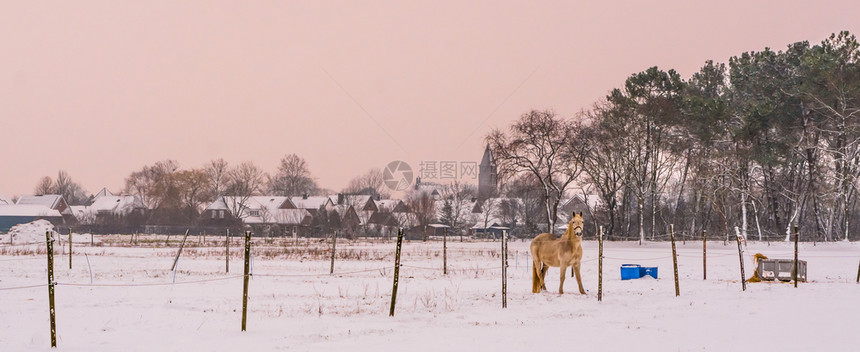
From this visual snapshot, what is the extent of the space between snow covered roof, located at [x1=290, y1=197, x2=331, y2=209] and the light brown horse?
10249 centimetres

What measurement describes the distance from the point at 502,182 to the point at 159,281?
153ft

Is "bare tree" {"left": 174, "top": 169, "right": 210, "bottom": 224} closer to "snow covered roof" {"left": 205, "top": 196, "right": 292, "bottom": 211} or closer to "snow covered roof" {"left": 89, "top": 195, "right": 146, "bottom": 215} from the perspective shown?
"snow covered roof" {"left": 205, "top": 196, "right": 292, "bottom": 211}

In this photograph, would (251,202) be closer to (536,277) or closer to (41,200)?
(41,200)

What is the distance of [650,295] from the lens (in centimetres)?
2030

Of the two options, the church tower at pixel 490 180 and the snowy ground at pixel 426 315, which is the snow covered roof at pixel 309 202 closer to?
the church tower at pixel 490 180

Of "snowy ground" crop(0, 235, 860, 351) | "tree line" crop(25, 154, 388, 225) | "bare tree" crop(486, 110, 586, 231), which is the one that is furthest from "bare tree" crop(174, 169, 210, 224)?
"snowy ground" crop(0, 235, 860, 351)

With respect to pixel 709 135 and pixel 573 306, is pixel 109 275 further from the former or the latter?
pixel 709 135

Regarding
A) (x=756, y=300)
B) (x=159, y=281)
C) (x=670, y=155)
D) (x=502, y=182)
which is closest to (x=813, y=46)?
(x=670, y=155)

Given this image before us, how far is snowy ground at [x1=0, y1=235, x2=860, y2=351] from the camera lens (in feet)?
42.2

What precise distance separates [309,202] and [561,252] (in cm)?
10630

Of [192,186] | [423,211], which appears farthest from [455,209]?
[192,186]

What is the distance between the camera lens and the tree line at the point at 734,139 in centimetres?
5166

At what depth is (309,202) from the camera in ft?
406

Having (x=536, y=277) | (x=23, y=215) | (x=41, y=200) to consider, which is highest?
(x=41, y=200)
